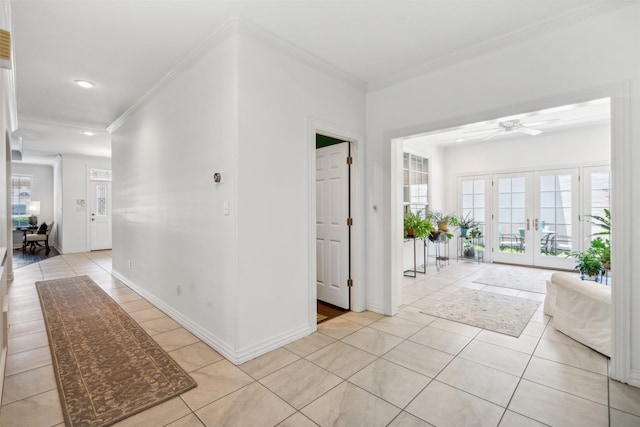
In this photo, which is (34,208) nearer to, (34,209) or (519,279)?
(34,209)

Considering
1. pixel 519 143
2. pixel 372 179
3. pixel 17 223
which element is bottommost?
pixel 17 223

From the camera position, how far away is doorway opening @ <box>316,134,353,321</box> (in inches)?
152

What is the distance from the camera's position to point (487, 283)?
5.16m

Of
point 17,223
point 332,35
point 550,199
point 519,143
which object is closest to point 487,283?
point 550,199

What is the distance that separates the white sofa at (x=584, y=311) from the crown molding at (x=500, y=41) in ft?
7.59

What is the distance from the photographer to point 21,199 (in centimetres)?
980

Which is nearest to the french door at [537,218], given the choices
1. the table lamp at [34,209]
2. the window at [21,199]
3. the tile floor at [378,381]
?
the tile floor at [378,381]

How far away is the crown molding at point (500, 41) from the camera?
2328mm

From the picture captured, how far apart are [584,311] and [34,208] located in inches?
545

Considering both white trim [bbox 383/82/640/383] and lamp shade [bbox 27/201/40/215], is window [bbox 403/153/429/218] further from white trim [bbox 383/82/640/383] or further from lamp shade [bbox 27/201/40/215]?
lamp shade [bbox 27/201/40/215]

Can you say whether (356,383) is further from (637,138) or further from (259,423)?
(637,138)

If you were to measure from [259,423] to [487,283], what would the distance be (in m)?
4.60

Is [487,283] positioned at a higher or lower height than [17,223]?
lower

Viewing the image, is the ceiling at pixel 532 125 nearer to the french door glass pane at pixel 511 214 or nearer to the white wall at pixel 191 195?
the french door glass pane at pixel 511 214
